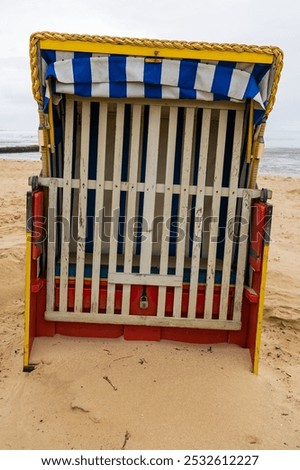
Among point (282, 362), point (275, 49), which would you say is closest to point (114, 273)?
point (282, 362)

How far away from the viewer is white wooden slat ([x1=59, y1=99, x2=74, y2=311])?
3.69 metres

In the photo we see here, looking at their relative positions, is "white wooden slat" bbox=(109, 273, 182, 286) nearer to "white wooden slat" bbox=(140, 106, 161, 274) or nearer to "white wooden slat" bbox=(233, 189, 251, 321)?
"white wooden slat" bbox=(140, 106, 161, 274)

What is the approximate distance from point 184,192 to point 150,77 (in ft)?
3.14

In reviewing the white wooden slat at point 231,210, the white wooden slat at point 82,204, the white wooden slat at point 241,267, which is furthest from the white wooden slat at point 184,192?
the white wooden slat at point 82,204

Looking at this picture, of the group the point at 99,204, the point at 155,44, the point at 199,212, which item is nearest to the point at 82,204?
the point at 99,204

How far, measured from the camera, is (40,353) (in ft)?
12.4

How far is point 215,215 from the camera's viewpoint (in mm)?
3848

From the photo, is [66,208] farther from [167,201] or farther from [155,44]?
[155,44]

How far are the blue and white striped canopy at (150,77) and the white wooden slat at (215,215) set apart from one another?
35cm

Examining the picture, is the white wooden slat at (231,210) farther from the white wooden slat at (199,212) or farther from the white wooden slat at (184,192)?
the white wooden slat at (184,192)

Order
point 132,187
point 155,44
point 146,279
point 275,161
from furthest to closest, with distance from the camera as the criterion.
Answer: point 275,161 → point 146,279 → point 132,187 → point 155,44

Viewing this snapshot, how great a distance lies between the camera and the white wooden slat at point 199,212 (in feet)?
12.2

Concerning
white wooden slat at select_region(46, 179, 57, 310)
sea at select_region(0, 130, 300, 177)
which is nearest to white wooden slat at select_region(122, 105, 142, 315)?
white wooden slat at select_region(46, 179, 57, 310)

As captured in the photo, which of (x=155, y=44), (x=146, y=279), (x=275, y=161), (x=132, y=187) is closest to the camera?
(x=155, y=44)
